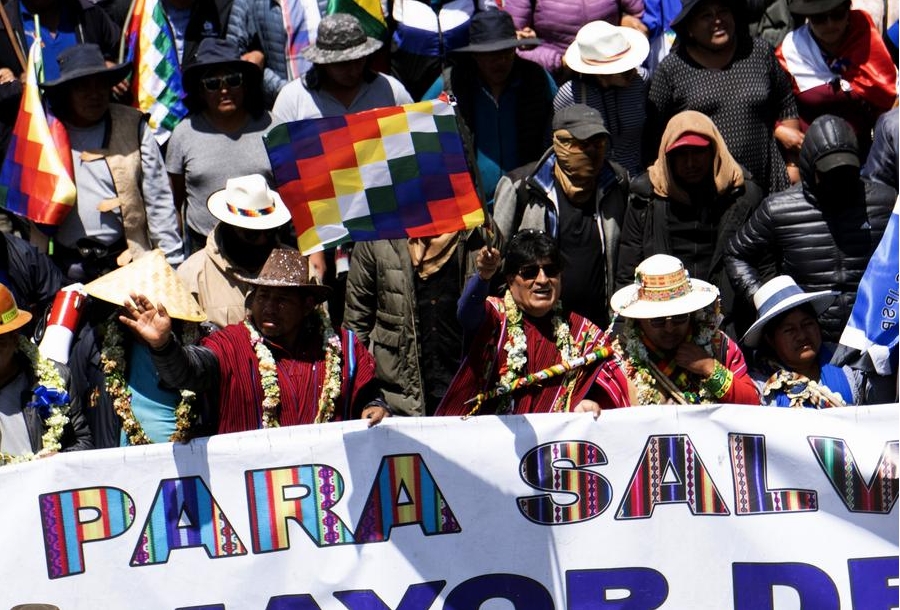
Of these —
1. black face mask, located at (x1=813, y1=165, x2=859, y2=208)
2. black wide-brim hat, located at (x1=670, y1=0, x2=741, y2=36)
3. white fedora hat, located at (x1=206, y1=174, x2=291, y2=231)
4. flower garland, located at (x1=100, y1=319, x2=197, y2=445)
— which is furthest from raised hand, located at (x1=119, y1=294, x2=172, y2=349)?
black wide-brim hat, located at (x1=670, y1=0, x2=741, y2=36)

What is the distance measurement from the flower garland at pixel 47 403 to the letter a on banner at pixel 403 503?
1.37 m

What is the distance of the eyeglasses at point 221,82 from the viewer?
31.0 feet

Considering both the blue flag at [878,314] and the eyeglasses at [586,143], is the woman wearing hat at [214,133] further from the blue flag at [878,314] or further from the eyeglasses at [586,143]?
the blue flag at [878,314]

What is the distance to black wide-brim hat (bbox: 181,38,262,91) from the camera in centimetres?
949

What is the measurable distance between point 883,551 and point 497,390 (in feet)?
5.77

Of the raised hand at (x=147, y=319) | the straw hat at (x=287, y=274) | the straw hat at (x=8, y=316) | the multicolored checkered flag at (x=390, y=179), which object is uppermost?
the multicolored checkered flag at (x=390, y=179)

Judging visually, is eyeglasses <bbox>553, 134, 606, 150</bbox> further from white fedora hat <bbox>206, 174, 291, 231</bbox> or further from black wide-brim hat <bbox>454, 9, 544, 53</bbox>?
white fedora hat <bbox>206, 174, 291, 231</bbox>

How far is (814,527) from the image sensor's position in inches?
282

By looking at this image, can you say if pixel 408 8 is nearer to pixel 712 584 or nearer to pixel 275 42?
pixel 275 42

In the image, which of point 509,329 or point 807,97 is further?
point 807,97

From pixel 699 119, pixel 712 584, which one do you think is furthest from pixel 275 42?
pixel 712 584

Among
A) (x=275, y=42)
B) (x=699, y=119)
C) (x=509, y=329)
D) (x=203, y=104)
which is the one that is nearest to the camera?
(x=509, y=329)

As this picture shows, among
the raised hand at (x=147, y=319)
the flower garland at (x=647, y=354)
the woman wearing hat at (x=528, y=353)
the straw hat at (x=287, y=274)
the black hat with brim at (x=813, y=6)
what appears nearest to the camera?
the raised hand at (x=147, y=319)

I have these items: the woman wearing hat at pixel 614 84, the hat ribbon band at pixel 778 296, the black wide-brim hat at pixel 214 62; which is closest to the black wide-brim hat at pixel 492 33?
the woman wearing hat at pixel 614 84
